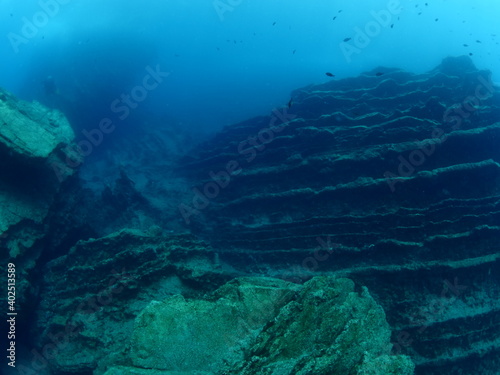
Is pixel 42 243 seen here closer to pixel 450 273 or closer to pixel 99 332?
pixel 99 332

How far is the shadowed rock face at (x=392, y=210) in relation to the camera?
923 cm

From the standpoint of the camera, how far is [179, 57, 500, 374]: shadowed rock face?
363 inches

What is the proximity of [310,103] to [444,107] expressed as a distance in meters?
6.90

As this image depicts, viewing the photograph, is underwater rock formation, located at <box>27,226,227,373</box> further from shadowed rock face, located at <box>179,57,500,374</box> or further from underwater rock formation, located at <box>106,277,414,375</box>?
shadowed rock face, located at <box>179,57,500,374</box>

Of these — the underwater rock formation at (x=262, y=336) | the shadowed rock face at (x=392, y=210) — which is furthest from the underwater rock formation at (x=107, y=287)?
the shadowed rock face at (x=392, y=210)

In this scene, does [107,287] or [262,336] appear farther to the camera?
[107,287]

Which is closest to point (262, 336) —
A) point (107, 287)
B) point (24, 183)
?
point (107, 287)

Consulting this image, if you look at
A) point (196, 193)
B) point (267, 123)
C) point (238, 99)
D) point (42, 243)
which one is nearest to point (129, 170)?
point (196, 193)

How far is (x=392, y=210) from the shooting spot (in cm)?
1141

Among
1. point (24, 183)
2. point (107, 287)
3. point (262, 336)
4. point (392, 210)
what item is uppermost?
point (392, 210)

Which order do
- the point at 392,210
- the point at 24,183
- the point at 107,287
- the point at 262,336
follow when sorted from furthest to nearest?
the point at 392,210
the point at 24,183
the point at 107,287
the point at 262,336

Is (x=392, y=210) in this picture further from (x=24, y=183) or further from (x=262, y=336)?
(x=24, y=183)

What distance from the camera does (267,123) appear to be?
20938 mm

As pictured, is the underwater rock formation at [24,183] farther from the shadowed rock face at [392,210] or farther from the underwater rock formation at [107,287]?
the shadowed rock face at [392,210]
